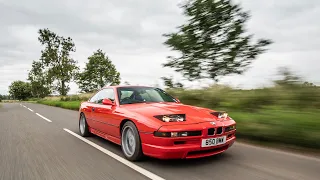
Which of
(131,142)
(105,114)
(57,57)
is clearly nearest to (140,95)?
(105,114)

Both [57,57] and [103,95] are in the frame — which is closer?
[103,95]

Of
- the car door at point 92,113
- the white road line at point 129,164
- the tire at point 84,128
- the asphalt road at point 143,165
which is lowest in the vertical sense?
the asphalt road at point 143,165

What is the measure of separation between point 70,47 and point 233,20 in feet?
124

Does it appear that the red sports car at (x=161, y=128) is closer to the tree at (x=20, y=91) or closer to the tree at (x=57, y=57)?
the tree at (x=57, y=57)

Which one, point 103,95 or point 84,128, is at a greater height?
point 103,95

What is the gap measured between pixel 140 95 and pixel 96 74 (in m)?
45.2

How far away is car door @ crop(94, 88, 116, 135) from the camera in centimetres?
509

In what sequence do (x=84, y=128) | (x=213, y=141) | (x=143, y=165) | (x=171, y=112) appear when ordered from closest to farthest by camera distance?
(x=213, y=141)
(x=143, y=165)
(x=171, y=112)
(x=84, y=128)

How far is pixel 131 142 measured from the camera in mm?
4406

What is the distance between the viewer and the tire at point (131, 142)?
411 centimetres

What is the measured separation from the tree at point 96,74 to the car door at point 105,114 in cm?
4320

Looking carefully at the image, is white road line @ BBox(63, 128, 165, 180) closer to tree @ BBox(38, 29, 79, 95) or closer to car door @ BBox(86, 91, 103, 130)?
car door @ BBox(86, 91, 103, 130)

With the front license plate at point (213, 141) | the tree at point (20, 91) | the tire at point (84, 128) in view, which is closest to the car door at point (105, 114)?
the tire at point (84, 128)

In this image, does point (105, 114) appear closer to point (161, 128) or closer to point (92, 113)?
point (92, 113)
